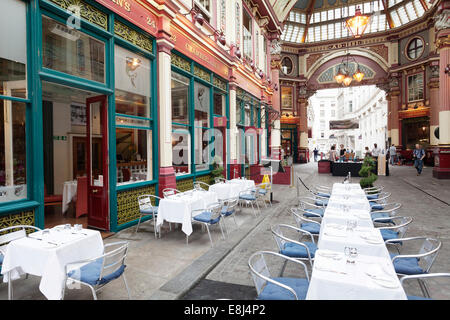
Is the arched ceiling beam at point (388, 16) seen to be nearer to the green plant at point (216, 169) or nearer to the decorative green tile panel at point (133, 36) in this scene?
the green plant at point (216, 169)

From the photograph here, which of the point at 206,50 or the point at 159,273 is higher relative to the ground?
the point at 206,50

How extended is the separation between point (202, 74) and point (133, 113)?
407 cm

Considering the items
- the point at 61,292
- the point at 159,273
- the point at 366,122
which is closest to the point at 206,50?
the point at 159,273

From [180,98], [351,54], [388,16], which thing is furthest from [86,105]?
[388,16]

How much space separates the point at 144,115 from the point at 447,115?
48.8ft

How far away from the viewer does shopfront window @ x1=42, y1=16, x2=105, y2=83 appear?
468cm

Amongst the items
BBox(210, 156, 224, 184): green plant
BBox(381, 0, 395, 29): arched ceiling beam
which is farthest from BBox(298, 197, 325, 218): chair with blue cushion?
BBox(381, 0, 395, 29): arched ceiling beam

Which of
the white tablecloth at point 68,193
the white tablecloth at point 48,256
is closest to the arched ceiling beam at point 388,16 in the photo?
the white tablecloth at point 68,193

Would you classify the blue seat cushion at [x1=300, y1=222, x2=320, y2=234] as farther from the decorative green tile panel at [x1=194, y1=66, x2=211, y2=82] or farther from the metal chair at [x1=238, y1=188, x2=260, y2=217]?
the decorative green tile panel at [x1=194, y1=66, x2=211, y2=82]

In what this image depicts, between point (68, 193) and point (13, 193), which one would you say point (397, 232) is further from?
point (68, 193)

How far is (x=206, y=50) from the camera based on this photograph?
9.91m

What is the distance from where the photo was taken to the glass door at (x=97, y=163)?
5.90 metres
